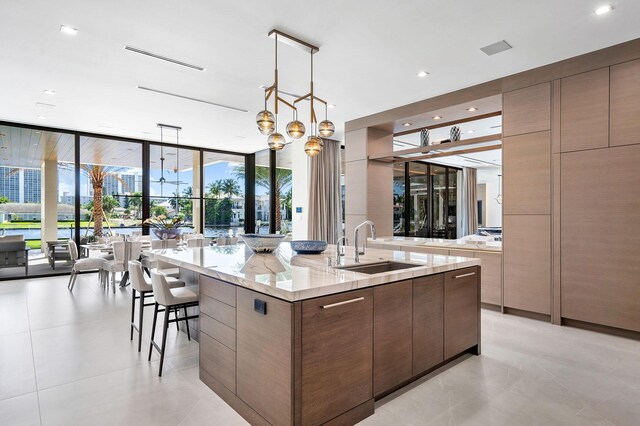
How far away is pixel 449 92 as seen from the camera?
495cm

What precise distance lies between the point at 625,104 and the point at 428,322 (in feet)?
10.2

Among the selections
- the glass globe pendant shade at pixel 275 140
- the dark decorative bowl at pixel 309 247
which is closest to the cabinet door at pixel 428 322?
the dark decorative bowl at pixel 309 247

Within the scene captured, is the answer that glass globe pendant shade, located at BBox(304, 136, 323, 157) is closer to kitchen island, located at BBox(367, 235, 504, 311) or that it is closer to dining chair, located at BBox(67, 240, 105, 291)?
kitchen island, located at BBox(367, 235, 504, 311)

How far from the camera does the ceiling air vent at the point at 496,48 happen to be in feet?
11.7

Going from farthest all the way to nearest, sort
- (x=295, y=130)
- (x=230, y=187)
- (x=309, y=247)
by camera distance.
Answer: (x=230, y=187), (x=295, y=130), (x=309, y=247)

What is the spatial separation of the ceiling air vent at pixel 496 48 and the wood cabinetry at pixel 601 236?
53.9 inches

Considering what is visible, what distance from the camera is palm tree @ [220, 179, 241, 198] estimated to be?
941 cm

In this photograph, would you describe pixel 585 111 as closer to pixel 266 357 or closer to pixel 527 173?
pixel 527 173

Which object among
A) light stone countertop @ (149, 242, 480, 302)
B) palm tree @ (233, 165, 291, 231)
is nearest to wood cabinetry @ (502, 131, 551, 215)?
light stone countertop @ (149, 242, 480, 302)

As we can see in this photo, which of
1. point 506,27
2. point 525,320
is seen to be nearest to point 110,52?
point 506,27

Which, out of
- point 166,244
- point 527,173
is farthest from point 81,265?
point 527,173

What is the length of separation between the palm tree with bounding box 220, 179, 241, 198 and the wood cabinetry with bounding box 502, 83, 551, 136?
6.96 meters

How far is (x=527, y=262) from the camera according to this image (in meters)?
4.21

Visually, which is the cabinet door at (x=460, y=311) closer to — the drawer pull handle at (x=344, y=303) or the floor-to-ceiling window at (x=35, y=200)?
the drawer pull handle at (x=344, y=303)
